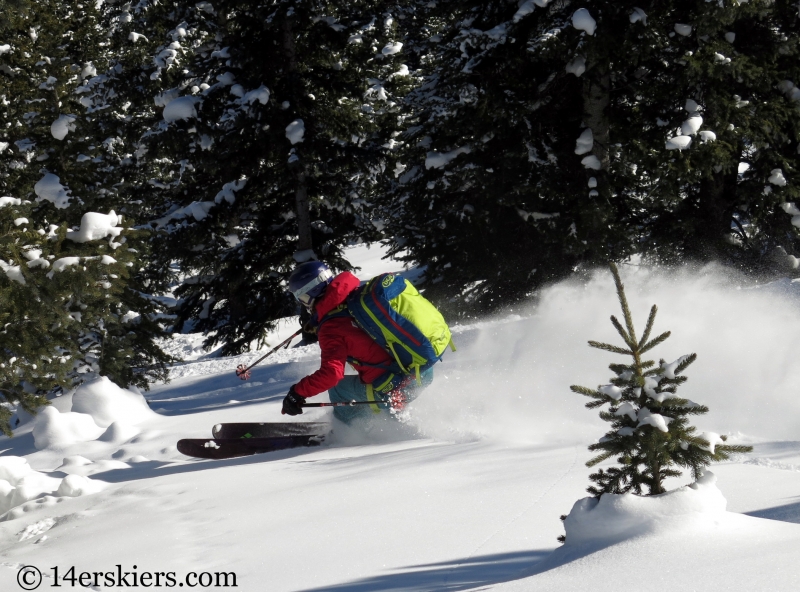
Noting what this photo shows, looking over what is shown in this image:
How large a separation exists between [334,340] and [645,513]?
13.3ft

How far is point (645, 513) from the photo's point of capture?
9.48ft

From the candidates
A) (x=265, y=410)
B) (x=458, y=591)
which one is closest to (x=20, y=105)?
(x=265, y=410)

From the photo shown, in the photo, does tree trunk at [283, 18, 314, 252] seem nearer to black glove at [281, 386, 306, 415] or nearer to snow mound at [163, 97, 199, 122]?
snow mound at [163, 97, 199, 122]

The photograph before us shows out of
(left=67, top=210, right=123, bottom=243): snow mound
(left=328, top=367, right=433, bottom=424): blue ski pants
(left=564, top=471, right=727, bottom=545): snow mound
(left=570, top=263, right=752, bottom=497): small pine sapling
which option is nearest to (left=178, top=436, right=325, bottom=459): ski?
(left=328, top=367, right=433, bottom=424): blue ski pants

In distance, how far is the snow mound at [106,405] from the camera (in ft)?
28.6

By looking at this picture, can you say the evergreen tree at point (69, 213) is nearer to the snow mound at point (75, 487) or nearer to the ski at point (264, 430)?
the snow mound at point (75, 487)

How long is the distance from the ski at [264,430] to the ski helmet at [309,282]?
150 centimetres

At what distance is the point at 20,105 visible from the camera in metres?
16.1

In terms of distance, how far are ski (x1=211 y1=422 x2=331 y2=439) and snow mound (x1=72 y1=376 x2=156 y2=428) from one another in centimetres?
184

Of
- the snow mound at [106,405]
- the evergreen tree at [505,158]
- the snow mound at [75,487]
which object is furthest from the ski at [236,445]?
the evergreen tree at [505,158]

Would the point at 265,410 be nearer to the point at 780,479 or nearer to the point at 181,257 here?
the point at 780,479

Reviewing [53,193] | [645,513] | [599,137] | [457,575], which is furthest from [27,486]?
[599,137]

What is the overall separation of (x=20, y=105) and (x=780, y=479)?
663 inches

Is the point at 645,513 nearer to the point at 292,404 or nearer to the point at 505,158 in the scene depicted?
the point at 292,404
